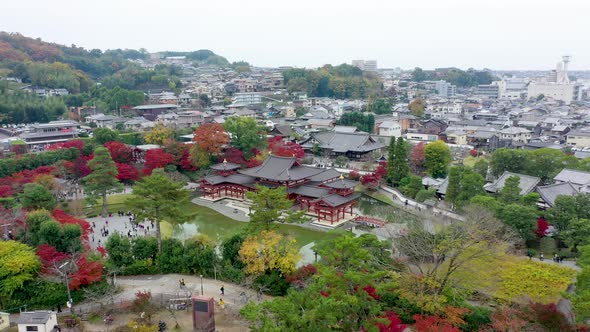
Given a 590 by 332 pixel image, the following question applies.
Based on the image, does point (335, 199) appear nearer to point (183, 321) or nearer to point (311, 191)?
point (311, 191)

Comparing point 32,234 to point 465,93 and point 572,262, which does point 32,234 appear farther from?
point 465,93

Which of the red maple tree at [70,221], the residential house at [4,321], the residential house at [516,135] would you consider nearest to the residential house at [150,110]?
the red maple tree at [70,221]

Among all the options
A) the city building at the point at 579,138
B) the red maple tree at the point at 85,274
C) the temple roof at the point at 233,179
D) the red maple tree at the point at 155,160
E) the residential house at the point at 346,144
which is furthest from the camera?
the city building at the point at 579,138

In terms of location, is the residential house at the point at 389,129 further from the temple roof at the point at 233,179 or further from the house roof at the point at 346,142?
the temple roof at the point at 233,179

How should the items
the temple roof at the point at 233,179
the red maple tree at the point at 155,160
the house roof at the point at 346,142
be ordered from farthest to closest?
the house roof at the point at 346,142 < the red maple tree at the point at 155,160 < the temple roof at the point at 233,179

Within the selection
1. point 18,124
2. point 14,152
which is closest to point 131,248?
point 14,152

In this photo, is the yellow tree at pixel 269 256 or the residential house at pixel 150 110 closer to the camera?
the yellow tree at pixel 269 256

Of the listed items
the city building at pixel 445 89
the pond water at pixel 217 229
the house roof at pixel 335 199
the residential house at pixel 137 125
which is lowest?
the pond water at pixel 217 229
